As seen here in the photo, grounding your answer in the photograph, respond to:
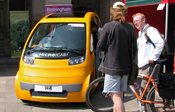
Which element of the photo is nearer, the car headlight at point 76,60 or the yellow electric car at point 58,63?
the yellow electric car at point 58,63

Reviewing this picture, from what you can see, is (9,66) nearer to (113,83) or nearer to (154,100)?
(154,100)

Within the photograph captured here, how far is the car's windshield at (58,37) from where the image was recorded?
5.79 m

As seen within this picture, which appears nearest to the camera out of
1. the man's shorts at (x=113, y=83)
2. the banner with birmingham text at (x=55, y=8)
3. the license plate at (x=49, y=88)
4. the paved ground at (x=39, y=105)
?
the man's shorts at (x=113, y=83)

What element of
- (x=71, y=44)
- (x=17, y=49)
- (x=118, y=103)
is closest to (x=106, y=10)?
(x=17, y=49)

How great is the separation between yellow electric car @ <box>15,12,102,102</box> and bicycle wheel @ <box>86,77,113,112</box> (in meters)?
0.24

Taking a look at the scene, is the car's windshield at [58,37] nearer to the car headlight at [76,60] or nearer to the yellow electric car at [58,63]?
the yellow electric car at [58,63]

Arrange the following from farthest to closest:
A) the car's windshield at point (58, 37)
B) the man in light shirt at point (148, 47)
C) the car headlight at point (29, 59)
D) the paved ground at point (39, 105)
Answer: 1. the car's windshield at point (58, 37)
2. the car headlight at point (29, 59)
3. the paved ground at point (39, 105)
4. the man in light shirt at point (148, 47)

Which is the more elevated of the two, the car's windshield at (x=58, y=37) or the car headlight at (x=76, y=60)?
the car's windshield at (x=58, y=37)

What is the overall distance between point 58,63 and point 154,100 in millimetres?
1914

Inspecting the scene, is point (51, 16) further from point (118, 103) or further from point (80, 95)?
point (118, 103)

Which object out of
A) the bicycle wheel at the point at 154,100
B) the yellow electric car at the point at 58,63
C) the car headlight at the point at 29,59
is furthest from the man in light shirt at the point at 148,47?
the car headlight at the point at 29,59

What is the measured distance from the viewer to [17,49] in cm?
1169

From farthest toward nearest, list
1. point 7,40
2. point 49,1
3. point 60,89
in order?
point 7,40
point 49,1
point 60,89

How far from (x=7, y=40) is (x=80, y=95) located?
925 centimetres
